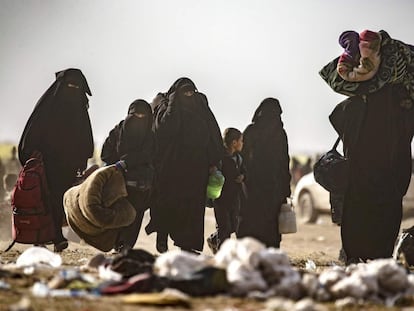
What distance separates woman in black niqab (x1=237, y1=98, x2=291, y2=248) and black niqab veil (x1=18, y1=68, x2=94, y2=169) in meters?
1.85

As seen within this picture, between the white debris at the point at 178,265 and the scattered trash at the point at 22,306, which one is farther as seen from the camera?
the white debris at the point at 178,265

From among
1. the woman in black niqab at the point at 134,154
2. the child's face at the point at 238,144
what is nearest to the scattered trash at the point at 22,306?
the woman in black niqab at the point at 134,154

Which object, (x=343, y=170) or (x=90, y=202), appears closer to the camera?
(x=90, y=202)

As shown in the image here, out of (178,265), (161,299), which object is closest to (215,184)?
(178,265)

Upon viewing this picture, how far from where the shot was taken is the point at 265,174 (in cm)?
1151

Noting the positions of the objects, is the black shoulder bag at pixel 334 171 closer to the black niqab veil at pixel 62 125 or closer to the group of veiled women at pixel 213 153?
the group of veiled women at pixel 213 153

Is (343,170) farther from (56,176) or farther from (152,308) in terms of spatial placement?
(152,308)

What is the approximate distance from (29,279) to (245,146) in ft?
15.9

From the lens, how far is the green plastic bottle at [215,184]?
36.7 ft

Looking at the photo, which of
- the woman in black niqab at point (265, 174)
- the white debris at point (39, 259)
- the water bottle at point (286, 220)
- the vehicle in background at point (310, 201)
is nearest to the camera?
the white debris at point (39, 259)

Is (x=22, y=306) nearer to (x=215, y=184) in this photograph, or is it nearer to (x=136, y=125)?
(x=136, y=125)

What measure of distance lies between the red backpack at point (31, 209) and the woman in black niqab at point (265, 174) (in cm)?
224

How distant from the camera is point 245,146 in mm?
11656

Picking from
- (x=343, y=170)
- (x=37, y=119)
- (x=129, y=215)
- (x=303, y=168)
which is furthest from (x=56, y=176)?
(x=303, y=168)
